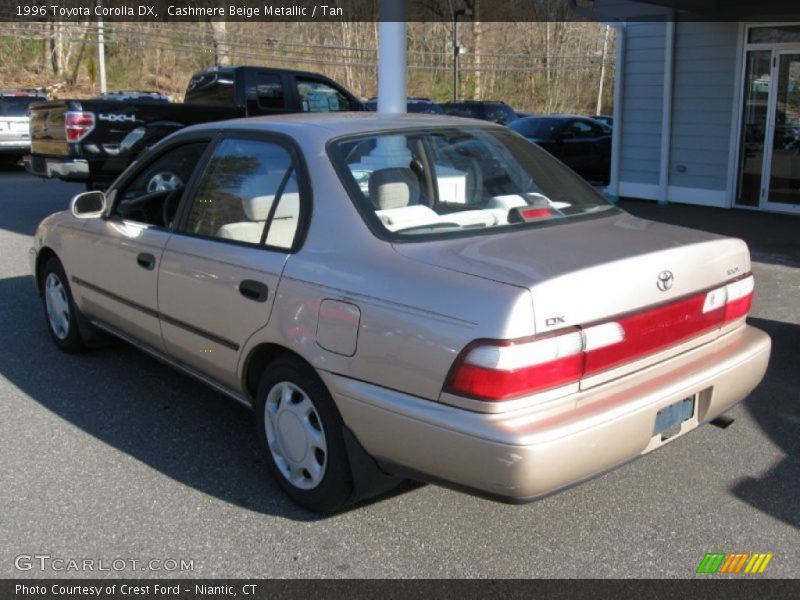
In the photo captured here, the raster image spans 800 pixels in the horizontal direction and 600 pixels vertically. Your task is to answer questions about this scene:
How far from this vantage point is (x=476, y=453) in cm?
283

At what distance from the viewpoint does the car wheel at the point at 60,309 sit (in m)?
5.54

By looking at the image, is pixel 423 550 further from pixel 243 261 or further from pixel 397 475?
pixel 243 261

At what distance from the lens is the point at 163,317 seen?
4336 millimetres

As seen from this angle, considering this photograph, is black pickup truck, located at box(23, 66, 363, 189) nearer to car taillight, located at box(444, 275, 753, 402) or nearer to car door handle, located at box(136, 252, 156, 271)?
car door handle, located at box(136, 252, 156, 271)

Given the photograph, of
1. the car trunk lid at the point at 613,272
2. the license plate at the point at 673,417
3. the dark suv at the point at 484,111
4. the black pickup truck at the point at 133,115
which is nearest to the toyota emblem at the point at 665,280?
the car trunk lid at the point at 613,272

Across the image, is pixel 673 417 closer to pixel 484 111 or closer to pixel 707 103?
pixel 707 103

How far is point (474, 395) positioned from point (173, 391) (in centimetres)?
281

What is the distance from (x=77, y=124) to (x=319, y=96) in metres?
3.49

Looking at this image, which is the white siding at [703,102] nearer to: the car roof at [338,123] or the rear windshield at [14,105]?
the car roof at [338,123]

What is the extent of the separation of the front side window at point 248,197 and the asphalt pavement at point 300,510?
115 centimetres

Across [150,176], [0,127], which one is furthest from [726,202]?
[0,127]

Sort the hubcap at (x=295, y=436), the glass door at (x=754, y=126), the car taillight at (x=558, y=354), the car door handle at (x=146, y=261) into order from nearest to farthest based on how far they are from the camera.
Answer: the car taillight at (x=558, y=354) < the hubcap at (x=295, y=436) < the car door handle at (x=146, y=261) < the glass door at (x=754, y=126)

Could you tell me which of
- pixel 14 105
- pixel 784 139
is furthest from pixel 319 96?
pixel 14 105
